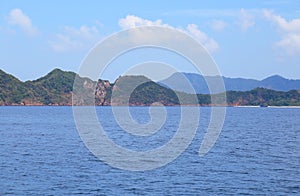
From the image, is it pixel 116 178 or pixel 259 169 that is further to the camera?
pixel 259 169

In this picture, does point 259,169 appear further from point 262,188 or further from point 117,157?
point 117,157

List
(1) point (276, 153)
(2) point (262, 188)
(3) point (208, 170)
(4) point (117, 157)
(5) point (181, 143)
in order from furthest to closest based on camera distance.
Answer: (5) point (181, 143), (1) point (276, 153), (4) point (117, 157), (3) point (208, 170), (2) point (262, 188)

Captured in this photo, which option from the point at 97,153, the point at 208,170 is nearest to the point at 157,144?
the point at 97,153

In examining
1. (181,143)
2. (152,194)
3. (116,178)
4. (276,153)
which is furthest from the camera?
(181,143)

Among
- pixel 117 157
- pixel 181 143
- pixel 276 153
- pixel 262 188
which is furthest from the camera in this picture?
pixel 181 143

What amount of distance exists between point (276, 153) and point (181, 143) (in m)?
16.9

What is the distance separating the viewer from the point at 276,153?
68250mm

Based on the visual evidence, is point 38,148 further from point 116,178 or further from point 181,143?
point 116,178

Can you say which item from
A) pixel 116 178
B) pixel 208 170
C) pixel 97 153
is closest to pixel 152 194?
pixel 116 178

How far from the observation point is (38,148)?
235 feet

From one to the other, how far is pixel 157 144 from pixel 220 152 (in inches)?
594

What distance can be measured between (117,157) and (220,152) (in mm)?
15494

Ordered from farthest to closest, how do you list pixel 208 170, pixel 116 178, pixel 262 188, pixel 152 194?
pixel 208 170, pixel 116 178, pixel 262 188, pixel 152 194

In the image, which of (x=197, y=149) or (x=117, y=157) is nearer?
(x=117, y=157)
